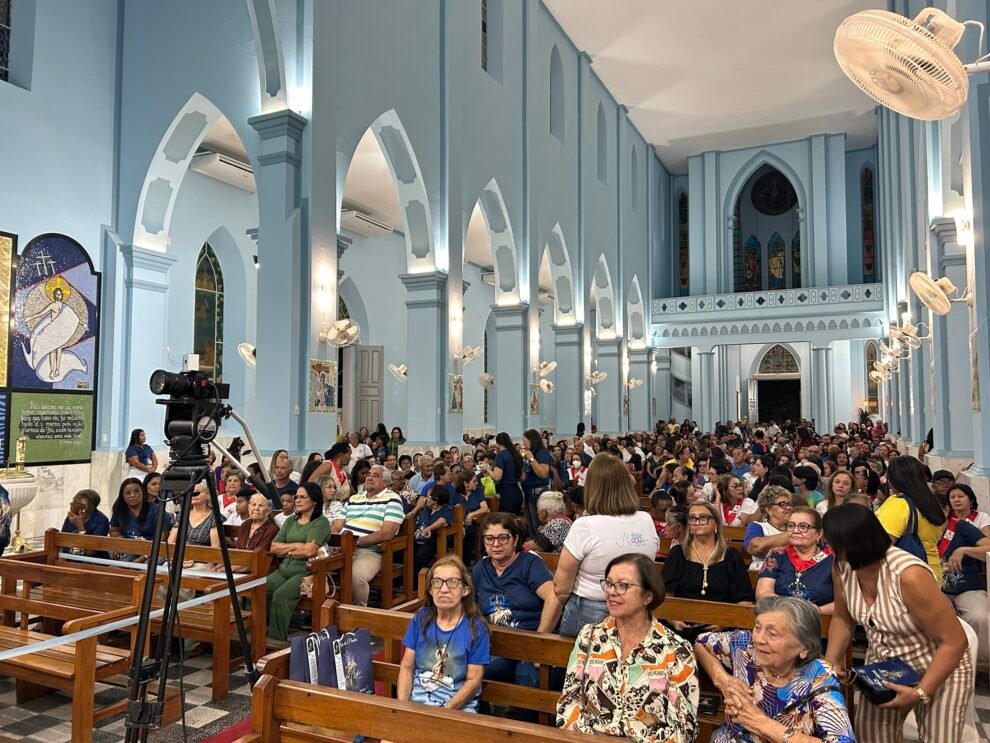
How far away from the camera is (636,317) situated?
1042 inches

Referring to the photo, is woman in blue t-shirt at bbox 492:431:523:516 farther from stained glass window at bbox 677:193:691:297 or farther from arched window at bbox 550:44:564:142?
stained glass window at bbox 677:193:691:297

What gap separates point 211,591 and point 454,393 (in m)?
8.82

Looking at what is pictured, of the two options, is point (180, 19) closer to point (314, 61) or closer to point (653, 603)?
point (314, 61)

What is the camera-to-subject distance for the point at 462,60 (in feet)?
46.6

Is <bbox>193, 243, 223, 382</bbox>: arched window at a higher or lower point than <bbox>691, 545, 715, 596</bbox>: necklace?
higher

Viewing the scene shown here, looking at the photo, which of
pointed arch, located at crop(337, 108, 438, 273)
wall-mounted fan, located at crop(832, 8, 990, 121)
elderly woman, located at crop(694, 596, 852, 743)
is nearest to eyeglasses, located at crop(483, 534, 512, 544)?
elderly woman, located at crop(694, 596, 852, 743)

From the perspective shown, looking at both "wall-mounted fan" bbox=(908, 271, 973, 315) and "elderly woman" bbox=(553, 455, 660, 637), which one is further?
"wall-mounted fan" bbox=(908, 271, 973, 315)

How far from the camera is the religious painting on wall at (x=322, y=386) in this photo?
9805 millimetres

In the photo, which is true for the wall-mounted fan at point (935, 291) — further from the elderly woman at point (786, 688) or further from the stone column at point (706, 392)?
the stone column at point (706, 392)

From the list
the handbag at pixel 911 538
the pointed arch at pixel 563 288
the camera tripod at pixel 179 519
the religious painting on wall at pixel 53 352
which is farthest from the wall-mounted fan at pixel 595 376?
the camera tripod at pixel 179 519

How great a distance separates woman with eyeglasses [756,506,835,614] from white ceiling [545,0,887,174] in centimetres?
1704

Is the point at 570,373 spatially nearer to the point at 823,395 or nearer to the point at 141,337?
the point at 141,337

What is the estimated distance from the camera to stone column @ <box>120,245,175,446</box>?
11.1 m

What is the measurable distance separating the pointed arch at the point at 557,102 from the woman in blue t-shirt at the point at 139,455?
13295 mm
